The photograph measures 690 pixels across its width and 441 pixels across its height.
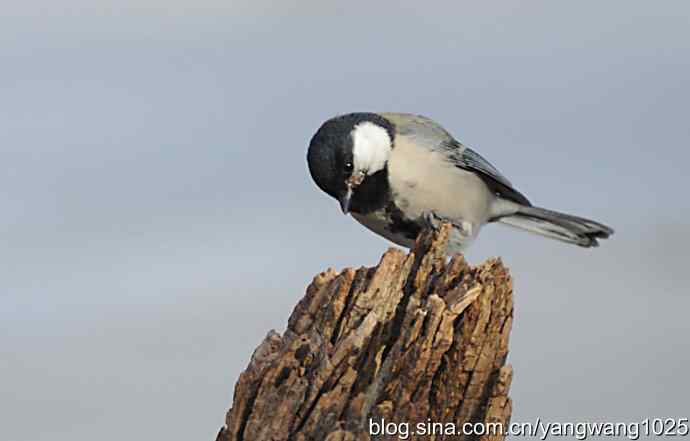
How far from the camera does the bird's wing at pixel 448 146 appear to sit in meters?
6.02

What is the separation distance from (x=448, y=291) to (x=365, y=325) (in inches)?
12.9

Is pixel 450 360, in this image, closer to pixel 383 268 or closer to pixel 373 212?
pixel 383 268

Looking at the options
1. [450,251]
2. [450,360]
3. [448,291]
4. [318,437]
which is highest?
[450,251]

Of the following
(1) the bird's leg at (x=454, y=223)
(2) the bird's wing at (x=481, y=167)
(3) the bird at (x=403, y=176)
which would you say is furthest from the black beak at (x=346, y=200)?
(2) the bird's wing at (x=481, y=167)

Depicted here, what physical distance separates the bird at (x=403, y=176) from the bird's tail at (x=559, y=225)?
16.9 inches

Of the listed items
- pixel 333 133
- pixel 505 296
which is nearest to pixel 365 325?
pixel 505 296

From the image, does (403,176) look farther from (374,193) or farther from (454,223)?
(454,223)

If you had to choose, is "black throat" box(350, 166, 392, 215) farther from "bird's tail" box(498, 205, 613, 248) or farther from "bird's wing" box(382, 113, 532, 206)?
"bird's tail" box(498, 205, 613, 248)

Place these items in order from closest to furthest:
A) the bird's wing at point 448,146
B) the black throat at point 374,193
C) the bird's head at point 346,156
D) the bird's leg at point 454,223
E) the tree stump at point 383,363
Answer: the tree stump at point 383,363
the bird's head at point 346,156
the black throat at point 374,193
the bird's leg at point 454,223
the bird's wing at point 448,146

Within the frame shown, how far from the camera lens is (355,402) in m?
3.61

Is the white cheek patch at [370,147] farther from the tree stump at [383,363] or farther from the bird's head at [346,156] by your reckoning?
the tree stump at [383,363]

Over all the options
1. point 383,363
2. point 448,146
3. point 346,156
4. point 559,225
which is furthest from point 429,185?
point 383,363

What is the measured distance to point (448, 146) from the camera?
6.11 metres

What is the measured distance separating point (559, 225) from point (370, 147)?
1.71m
